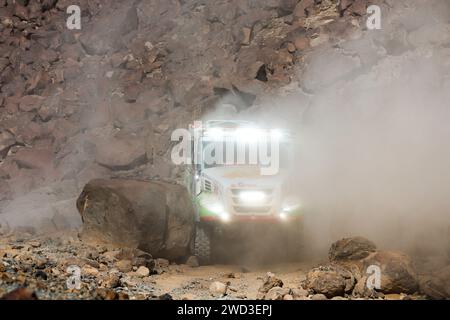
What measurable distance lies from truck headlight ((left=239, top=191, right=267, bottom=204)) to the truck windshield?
3.21ft

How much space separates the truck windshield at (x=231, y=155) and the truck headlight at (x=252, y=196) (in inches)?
38.5

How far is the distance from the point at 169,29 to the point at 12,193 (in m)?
9.37

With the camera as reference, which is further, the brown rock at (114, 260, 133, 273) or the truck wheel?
the truck wheel

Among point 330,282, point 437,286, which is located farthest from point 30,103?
point 437,286

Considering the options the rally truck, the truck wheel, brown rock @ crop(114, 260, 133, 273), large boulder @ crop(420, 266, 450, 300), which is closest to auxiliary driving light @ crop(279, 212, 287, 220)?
the rally truck

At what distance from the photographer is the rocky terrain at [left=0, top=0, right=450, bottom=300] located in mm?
7613

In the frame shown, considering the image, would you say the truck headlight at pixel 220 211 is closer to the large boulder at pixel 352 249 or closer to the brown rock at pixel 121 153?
the large boulder at pixel 352 249

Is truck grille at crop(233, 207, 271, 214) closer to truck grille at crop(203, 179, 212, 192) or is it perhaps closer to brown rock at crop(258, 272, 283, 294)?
truck grille at crop(203, 179, 212, 192)

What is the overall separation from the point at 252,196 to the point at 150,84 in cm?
953

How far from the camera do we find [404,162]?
11.4 metres

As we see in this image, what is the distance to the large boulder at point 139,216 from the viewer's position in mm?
7680

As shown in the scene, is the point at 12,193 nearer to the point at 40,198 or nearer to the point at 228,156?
the point at 40,198

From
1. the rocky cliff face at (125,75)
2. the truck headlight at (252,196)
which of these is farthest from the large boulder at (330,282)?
the rocky cliff face at (125,75)

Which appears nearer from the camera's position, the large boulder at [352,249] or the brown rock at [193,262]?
the large boulder at [352,249]
